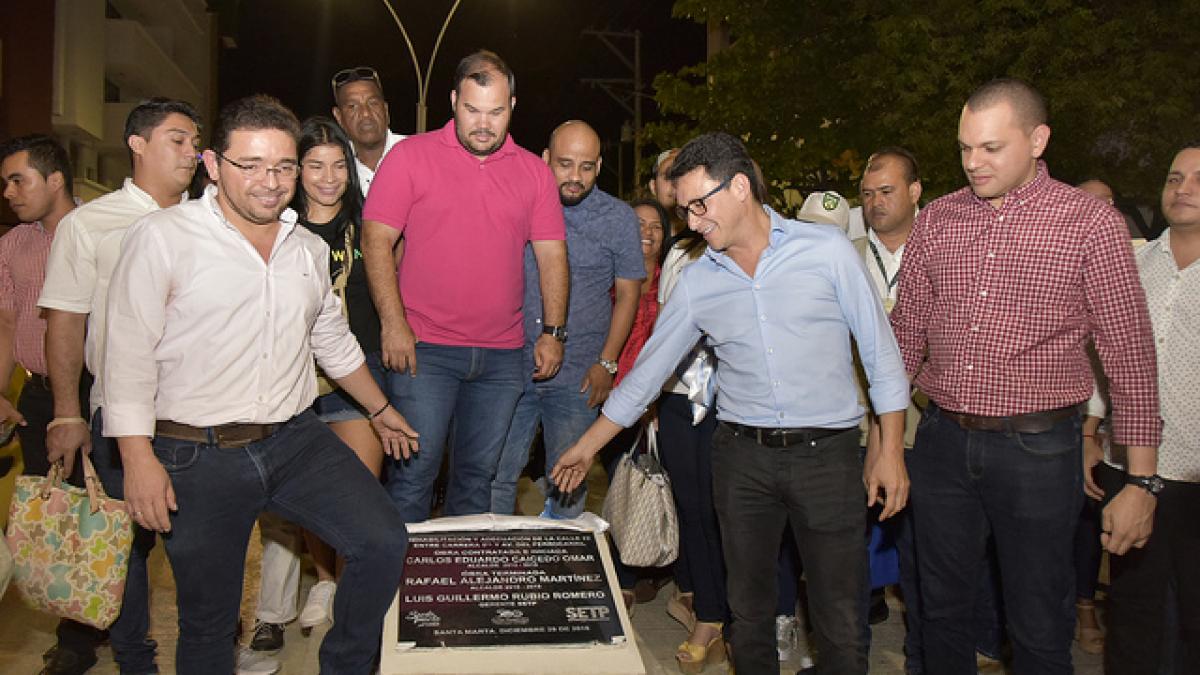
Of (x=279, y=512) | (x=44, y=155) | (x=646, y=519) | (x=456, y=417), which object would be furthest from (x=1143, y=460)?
(x=44, y=155)

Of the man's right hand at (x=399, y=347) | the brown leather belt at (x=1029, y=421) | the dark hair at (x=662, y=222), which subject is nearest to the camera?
the brown leather belt at (x=1029, y=421)

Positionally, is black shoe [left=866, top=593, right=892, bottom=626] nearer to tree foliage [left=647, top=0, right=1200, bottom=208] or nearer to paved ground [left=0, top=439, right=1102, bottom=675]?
paved ground [left=0, top=439, right=1102, bottom=675]

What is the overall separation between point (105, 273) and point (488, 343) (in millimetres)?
1743

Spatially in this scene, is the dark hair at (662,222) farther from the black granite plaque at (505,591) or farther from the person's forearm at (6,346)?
the person's forearm at (6,346)

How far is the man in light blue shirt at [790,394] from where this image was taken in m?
4.04

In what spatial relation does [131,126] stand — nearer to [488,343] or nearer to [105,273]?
[105,273]

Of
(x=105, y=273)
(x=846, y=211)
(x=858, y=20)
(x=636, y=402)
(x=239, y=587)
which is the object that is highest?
(x=858, y=20)

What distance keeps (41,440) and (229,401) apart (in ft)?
6.76

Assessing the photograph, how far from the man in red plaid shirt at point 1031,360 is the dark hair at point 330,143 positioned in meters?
3.11

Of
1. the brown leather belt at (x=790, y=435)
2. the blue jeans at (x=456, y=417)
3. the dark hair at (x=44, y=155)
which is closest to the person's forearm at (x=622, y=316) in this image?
the blue jeans at (x=456, y=417)

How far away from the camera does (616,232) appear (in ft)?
18.9

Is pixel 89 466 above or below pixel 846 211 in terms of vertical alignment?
below

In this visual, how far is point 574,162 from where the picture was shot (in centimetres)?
573

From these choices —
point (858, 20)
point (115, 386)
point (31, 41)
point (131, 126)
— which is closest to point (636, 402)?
point (115, 386)
